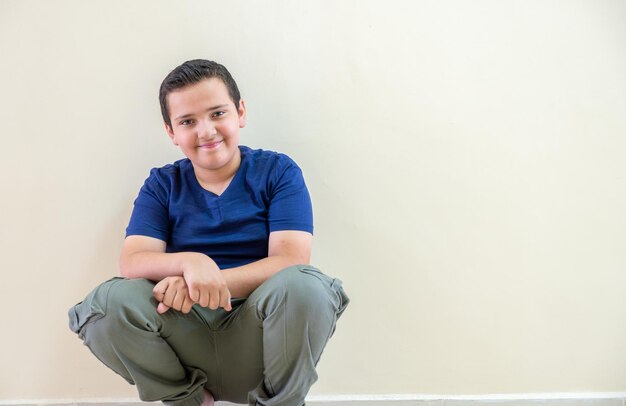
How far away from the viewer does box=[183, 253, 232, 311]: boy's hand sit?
1.01 metres

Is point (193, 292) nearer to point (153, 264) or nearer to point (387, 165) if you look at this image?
point (153, 264)

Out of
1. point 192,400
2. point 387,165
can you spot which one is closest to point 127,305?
point 192,400

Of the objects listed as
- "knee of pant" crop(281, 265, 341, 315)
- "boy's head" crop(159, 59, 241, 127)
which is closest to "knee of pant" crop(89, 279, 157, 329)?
"knee of pant" crop(281, 265, 341, 315)

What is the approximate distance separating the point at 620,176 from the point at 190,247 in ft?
3.09

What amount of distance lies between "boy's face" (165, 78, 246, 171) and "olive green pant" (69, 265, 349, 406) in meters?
0.28

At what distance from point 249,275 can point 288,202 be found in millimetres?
178

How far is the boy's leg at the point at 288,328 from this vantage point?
3.18 ft

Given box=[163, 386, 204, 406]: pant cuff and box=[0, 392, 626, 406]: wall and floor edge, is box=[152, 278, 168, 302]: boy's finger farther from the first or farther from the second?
box=[0, 392, 626, 406]: wall and floor edge

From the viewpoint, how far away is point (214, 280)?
1016mm

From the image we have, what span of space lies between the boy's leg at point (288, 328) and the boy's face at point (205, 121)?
0.99 ft

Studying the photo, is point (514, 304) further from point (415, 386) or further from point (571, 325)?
point (415, 386)

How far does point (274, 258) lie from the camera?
43.9 inches

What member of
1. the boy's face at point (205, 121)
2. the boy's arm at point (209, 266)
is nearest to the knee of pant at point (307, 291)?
the boy's arm at point (209, 266)

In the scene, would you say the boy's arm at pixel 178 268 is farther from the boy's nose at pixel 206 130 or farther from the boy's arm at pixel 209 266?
the boy's nose at pixel 206 130
